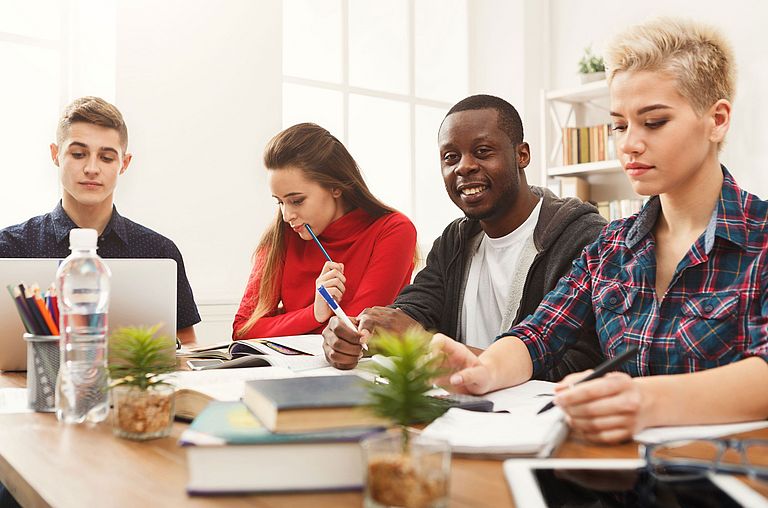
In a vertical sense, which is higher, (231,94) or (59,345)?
(231,94)

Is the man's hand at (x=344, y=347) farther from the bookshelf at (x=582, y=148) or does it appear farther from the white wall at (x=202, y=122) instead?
the bookshelf at (x=582, y=148)

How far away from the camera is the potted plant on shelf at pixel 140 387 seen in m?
0.79

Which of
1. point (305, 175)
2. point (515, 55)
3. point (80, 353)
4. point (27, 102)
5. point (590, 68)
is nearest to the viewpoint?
point (80, 353)

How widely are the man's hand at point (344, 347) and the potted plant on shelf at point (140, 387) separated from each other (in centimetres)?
46

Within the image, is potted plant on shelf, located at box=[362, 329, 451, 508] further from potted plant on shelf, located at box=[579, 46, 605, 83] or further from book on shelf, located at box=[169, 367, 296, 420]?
potted plant on shelf, located at box=[579, 46, 605, 83]

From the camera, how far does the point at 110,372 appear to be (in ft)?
2.68

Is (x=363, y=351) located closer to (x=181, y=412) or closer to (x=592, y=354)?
(x=592, y=354)

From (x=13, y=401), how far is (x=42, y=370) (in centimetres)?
13

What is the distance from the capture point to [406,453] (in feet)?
1.73

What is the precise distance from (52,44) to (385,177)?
1872mm

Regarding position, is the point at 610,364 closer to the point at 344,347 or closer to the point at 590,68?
the point at 344,347

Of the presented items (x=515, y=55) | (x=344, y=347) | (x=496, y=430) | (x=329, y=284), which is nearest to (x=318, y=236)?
(x=329, y=284)

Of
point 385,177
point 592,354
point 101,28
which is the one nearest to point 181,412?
point 592,354

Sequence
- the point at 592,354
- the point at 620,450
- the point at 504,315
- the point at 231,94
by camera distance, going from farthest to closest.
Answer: the point at 231,94 → the point at 504,315 → the point at 592,354 → the point at 620,450
